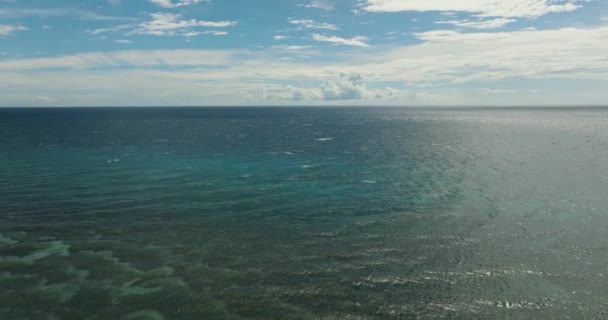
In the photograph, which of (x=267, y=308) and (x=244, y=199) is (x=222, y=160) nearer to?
(x=244, y=199)

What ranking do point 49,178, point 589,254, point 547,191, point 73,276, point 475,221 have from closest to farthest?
point 73,276, point 589,254, point 475,221, point 547,191, point 49,178

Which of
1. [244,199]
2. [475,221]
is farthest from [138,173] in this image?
[475,221]

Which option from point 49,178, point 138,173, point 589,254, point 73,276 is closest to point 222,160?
point 138,173

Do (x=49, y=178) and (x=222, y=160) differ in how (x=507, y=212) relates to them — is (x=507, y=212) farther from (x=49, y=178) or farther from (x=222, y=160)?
(x=49, y=178)

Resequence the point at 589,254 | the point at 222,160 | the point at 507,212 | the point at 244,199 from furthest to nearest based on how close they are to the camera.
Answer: the point at 222,160 → the point at 244,199 → the point at 507,212 → the point at 589,254

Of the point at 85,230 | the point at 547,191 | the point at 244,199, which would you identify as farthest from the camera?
the point at 547,191

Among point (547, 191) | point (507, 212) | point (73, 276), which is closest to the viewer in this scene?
point (73, 276)

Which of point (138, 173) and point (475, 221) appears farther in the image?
point (138, 173)
